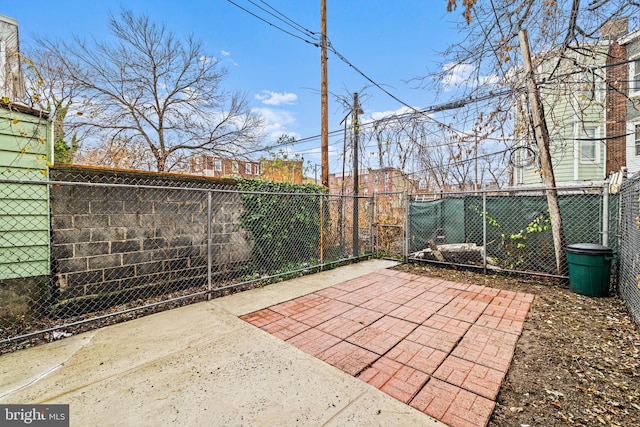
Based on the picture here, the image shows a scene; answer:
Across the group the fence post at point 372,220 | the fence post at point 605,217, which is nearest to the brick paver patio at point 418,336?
the fence post at point 605,217

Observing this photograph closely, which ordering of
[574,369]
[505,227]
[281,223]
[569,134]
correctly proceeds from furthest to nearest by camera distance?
[569,134]
[505,227]
[281,223]
[574,369]

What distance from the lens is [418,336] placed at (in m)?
2.70

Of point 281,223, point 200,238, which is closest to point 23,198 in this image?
point 200,238

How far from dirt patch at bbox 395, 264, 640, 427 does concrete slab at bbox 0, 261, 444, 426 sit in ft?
2.28

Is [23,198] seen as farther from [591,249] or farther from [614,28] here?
[614,28]

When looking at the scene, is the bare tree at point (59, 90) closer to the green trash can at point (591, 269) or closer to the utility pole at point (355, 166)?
the utility pole at point (355, 166)

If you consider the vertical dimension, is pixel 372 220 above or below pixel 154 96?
below

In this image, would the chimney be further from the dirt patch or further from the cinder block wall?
the cinder block wall

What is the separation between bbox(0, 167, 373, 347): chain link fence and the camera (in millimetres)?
2959

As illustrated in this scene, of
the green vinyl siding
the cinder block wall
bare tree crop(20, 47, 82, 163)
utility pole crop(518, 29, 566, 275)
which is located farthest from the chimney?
bare tree crop(20, 47, 82, 163)

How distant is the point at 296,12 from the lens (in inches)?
251

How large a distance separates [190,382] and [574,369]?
9.77 feet

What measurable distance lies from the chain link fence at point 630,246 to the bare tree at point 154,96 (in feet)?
31.3

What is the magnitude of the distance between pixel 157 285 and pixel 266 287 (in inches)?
62.1
